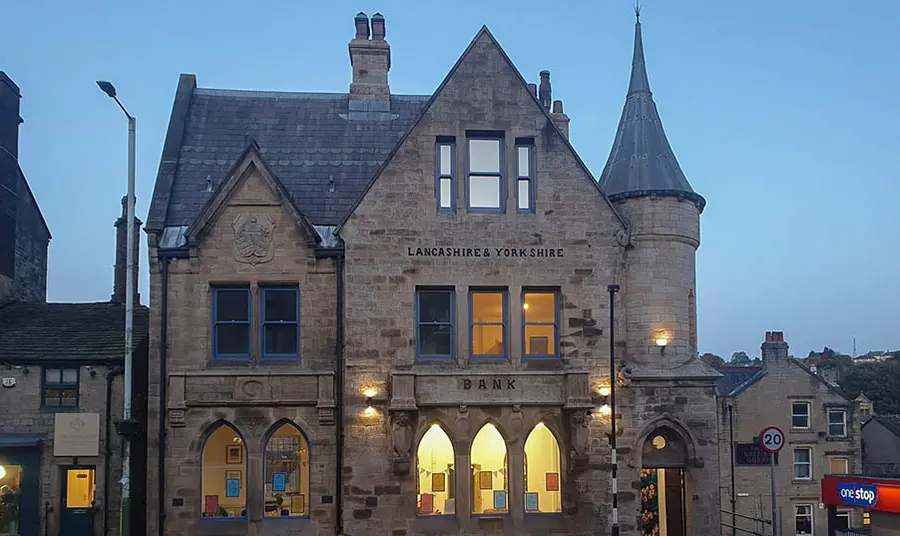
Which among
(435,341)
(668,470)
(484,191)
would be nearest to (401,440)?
(435,341)

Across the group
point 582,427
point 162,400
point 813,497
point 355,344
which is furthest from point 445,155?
point 813,497

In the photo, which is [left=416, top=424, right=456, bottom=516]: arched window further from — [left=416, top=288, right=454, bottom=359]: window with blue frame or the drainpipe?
the drainpipe

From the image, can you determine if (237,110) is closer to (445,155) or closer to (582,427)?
(445,155)

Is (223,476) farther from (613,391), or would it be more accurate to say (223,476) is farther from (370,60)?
(370,60)

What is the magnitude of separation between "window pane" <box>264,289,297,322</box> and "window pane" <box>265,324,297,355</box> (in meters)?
0.19

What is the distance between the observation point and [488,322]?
22234 millimetres

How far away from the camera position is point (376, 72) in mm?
26688

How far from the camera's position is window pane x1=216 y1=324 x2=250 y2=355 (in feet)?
71.5

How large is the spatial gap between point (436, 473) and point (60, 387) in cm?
1053

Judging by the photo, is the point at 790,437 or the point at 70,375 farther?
the point at 790,437

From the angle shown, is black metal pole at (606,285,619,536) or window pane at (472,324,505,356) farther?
window pane at (472,324,505,356)

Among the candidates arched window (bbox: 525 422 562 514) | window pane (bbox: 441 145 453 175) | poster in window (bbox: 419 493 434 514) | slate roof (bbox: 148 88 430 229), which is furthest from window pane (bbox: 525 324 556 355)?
slate roof (bbox: 148 88 430 229)

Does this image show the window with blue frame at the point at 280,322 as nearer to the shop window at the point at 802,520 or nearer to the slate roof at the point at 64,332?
the slate roof at the point at 64,332

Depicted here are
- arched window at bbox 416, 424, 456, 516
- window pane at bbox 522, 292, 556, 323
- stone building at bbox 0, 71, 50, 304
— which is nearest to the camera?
arched window at bbox 416, 424, 456, 516
